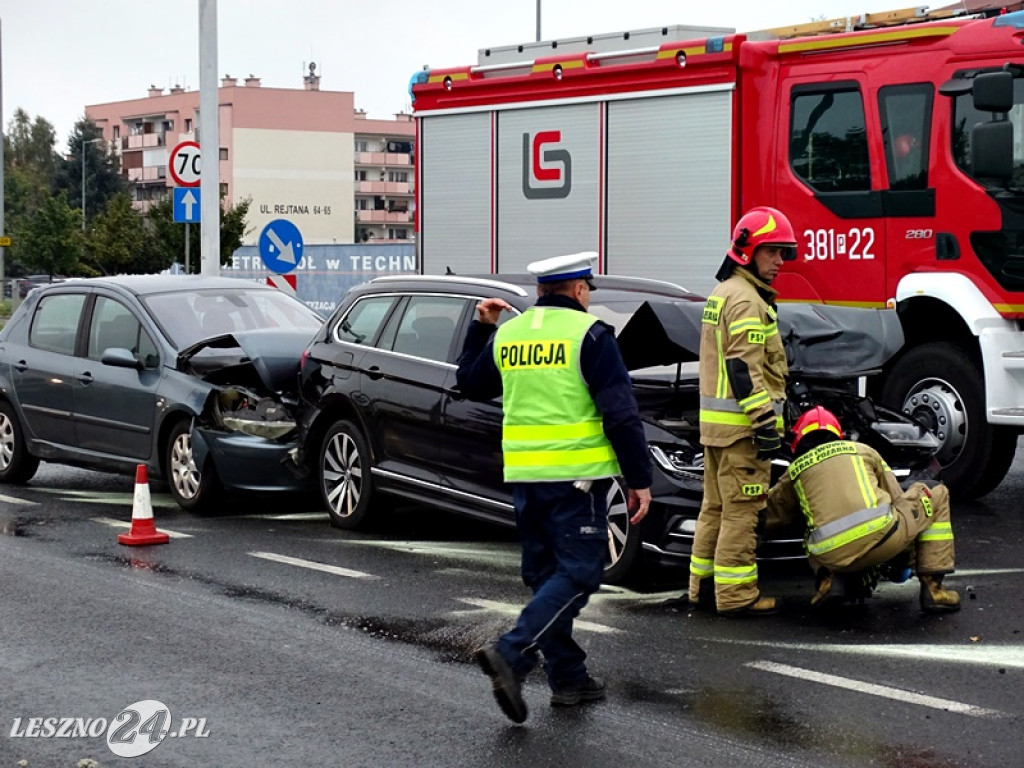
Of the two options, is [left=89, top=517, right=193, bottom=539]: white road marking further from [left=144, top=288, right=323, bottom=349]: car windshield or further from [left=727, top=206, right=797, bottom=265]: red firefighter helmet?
[left=727, top=206, right=797, bottom=265]: red firefighter helmet

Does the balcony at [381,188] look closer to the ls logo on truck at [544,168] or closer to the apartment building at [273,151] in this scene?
the apartment building at [273,151]

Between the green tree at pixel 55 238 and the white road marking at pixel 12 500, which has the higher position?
the green tree at pixel 55 238

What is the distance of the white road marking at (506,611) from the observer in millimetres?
7449

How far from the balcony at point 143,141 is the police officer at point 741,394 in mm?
116976

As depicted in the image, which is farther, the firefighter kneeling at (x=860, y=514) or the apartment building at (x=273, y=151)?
the apartment building at (x=273, y=151)

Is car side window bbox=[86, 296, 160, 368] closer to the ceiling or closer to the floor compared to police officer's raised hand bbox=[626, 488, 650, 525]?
closer to the ceiling

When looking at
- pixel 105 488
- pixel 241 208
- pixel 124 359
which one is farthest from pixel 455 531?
pixel 241 208

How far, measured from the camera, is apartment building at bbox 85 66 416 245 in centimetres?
10781

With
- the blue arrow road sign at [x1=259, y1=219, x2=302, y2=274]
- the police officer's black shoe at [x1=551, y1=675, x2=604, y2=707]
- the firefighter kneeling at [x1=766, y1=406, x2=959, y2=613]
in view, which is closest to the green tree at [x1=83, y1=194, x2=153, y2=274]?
the blue arrow road sign at [x1=259, y1=219, x2=302, y2=274]

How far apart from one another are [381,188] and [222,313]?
115 m

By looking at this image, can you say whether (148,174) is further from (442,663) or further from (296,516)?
(442,663)

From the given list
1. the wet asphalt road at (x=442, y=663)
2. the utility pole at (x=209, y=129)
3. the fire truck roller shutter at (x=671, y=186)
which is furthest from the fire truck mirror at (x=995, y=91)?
the utility pole at (x=209, y=129)

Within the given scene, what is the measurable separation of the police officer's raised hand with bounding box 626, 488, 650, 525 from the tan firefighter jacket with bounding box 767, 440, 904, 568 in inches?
65.6

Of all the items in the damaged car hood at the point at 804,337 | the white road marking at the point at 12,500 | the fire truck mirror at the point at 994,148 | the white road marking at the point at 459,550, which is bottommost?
the white road marking at the point at 459,550
